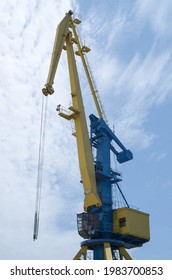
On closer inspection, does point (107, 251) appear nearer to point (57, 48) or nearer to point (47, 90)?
point (47, 90)

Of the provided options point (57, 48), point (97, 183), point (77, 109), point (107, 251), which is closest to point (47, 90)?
point (77, 109)

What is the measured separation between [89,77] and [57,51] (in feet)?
13.7

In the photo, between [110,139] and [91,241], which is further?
[110,139]

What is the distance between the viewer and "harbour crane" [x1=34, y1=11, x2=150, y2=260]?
79.9ft

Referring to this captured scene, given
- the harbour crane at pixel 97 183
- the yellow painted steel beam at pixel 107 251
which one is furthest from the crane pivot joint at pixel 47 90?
the yellow painted steel beam at pixel 107 251

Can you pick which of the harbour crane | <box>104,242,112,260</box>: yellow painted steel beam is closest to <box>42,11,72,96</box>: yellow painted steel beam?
the harbour crane

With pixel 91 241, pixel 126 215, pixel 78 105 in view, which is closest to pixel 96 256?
pixel 91 241

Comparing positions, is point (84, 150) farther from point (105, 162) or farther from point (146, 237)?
point (146, 237)

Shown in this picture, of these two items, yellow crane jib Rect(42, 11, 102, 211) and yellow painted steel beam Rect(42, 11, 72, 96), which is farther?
yellow painted steel beam Rect(42, 11, 72, 96)

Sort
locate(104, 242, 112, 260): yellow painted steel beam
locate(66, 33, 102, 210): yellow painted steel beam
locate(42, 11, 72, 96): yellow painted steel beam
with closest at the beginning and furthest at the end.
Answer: locate(104, 242, 112, 260): yellow painted steel beam, locate(66, 33, 102, 210): yellow painted steel beam, locate(42, 11, 72, 96): yellow painted steel beam

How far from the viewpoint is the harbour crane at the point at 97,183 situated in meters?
24.4

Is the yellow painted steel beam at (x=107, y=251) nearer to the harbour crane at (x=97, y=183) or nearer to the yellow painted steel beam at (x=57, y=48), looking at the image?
the harbour crane at (x=97, y=183)

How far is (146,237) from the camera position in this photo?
2638 cm

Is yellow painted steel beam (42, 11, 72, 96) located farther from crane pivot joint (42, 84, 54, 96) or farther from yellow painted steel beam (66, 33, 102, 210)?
yellow painted steel beam (66, 33, 102, 210)
